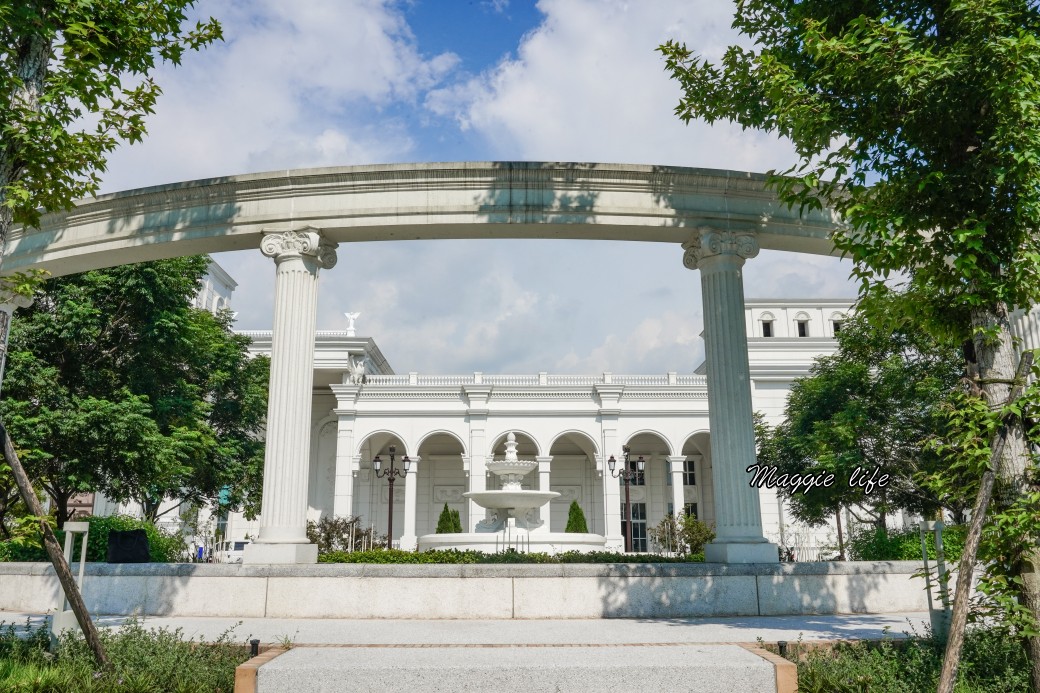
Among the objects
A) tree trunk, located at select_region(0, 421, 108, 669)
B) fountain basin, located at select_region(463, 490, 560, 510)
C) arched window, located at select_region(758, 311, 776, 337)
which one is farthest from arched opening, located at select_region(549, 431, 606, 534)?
tree trunk, located at select_region(0, 421, 108, 669)

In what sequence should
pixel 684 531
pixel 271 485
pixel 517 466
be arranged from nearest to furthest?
1. pixel 271 485
2. pixel 517 466
3. pixel 684 531

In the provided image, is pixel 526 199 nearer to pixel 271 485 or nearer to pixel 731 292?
pixel 731 292

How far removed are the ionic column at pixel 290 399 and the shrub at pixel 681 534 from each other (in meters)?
22.4

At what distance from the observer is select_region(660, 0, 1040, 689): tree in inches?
258

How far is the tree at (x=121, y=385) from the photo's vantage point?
655 inches

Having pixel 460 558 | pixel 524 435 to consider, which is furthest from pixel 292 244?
pixel 524 435

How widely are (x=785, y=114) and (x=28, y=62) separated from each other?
24.3 ft

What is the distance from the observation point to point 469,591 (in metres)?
10.7

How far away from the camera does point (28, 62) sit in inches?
297

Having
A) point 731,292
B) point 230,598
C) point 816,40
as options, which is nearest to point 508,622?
point 230,598

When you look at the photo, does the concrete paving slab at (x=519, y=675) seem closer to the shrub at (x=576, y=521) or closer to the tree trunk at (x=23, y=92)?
the tree trunk at (x=23, y=92)

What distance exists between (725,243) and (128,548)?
1062cm

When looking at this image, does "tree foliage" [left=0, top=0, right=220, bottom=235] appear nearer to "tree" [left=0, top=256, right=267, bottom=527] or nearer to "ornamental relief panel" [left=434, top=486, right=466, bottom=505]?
"tree" [left=0, top=256, right=267, bottom=527]

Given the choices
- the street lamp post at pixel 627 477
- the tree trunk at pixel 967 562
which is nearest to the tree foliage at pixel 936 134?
the tree trunk at pixel 967 562
